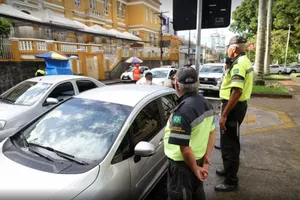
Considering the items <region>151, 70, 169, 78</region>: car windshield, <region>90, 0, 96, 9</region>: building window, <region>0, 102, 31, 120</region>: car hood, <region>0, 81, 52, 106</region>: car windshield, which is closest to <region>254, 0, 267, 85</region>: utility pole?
<region>151, 70, 169, 78</region>: car windshield

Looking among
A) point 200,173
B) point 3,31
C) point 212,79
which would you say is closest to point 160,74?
point 212,79

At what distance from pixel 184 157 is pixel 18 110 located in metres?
3.63

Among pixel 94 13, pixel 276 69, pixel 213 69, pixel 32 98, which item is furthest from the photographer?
pixel 276 69

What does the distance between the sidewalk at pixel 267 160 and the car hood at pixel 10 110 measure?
139 inches

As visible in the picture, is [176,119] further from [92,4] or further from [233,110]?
[92,4]

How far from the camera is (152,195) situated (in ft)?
9.27

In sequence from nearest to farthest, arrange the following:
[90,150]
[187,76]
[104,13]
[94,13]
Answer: [187,76], [90,150], [94,13], [104,13]

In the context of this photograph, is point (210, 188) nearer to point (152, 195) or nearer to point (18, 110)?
point (152, 195)

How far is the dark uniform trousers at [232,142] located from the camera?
2889mm

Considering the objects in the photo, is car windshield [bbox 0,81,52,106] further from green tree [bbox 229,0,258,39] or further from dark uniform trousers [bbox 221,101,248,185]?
green tree [bbox 229,0,258,39]

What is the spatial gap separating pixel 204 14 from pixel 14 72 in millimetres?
A: 12416

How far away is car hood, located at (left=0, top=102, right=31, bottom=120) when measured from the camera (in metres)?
3.78

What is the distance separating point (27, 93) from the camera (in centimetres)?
469

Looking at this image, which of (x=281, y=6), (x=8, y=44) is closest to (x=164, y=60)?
(x=281, y=6)
